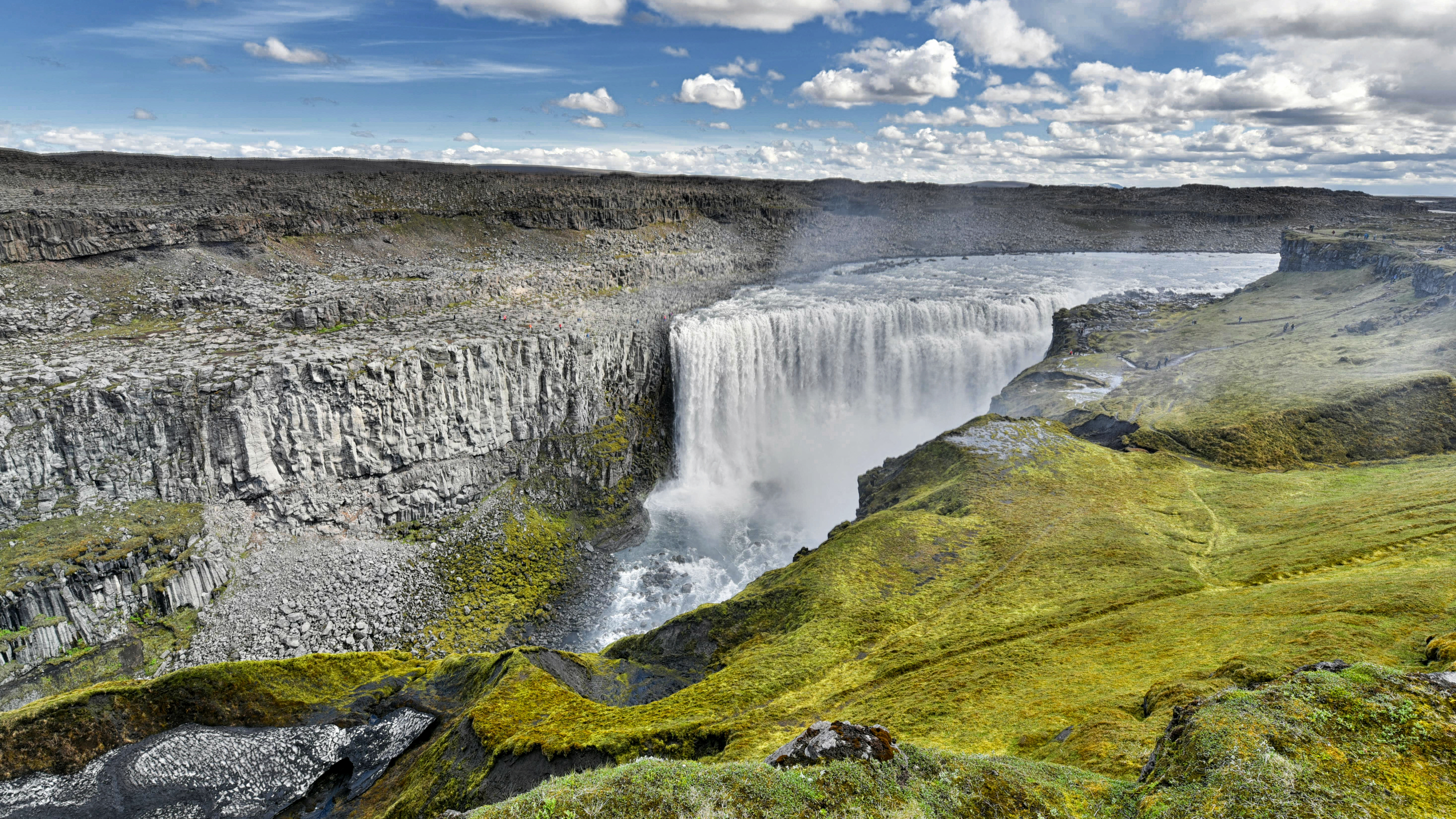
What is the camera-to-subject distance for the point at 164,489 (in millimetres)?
33969

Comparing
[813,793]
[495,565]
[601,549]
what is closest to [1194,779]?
[813,793]

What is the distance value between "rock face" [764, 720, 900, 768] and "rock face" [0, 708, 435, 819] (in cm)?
1175

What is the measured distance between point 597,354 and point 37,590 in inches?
1244

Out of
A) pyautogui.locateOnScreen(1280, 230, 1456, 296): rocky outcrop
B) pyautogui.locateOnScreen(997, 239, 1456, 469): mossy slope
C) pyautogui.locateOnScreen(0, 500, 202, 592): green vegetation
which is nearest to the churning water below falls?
pyautogui.locateOnScreen(997, 239, 1456, 469): mossy slope

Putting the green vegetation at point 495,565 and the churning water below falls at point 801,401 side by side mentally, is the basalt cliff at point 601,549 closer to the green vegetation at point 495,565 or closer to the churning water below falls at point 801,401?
the green vegetation at point 495,565

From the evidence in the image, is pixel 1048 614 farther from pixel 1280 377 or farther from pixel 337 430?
pixel 337 430

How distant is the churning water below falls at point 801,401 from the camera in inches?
1908

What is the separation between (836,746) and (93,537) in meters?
36.8

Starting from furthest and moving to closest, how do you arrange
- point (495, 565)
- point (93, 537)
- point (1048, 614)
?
point (495, 565) → point (93, 537) → point (1048, 614)

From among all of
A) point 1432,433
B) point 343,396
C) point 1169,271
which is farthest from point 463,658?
point 1169,271

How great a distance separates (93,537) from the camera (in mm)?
30500

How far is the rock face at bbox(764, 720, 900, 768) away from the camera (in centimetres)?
1045

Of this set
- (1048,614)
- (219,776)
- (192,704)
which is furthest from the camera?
(1048,614)

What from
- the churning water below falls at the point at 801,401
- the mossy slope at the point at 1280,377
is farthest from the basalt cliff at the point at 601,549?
the churning water below falls at the point at 801,401
